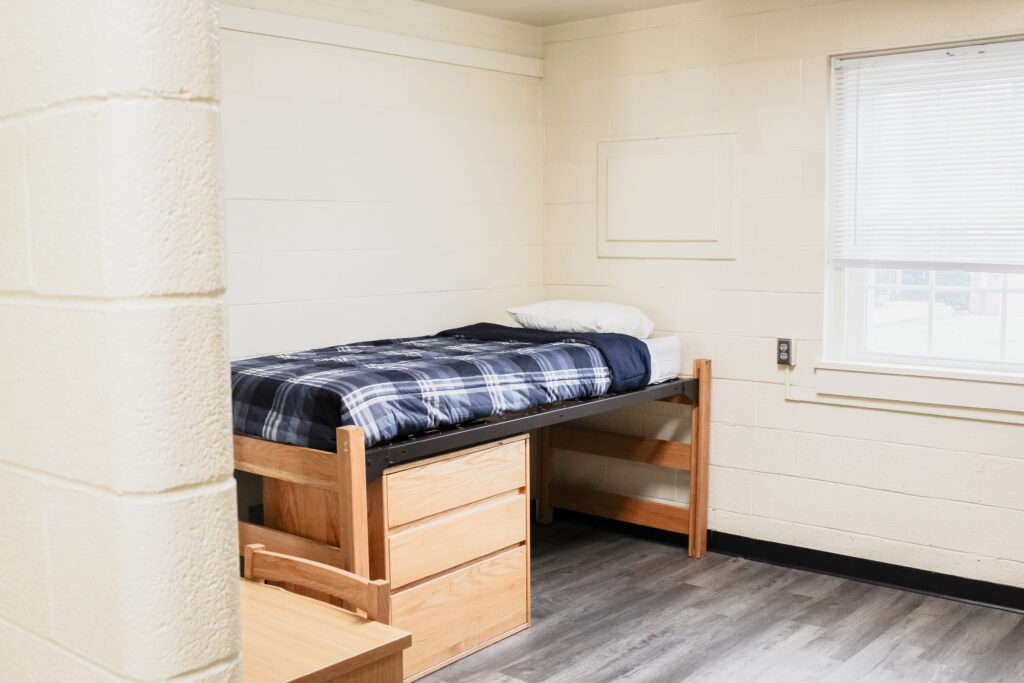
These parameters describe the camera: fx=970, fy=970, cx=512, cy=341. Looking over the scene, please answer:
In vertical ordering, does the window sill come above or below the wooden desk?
above

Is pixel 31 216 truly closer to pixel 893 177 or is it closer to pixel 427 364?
pixel 427 364

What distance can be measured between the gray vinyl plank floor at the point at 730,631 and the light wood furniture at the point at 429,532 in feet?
0.38

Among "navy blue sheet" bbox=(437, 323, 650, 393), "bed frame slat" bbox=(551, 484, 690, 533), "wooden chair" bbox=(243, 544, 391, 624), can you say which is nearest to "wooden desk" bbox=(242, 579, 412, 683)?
"wooden chair" bbox=(243, 544, 391, 624)

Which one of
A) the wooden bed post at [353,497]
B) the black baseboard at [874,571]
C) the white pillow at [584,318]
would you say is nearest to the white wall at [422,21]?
the white pillow at [584,318]

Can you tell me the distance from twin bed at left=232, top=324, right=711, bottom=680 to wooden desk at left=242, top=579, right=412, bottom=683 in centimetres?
75

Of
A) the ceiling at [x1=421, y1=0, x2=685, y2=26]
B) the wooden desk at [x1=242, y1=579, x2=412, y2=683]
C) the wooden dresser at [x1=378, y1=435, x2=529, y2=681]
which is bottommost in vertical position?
the wooden dresser at [x1=378, y1=435, x2=529, y2=681]

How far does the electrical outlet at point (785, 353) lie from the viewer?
3.93m

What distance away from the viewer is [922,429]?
12.0ft

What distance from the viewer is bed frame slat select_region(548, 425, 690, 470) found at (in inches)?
167

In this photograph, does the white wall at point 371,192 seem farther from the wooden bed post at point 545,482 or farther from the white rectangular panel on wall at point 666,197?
the wooden bed post at point 545,482

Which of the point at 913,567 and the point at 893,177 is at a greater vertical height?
the point at 893,177

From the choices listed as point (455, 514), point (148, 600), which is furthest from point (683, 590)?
point (148, 600)

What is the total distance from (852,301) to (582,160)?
1.42 m

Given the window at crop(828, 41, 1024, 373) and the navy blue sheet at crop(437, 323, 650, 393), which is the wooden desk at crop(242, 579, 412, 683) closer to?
the navy blue sheet at crop(437, 323, 650, 393)
